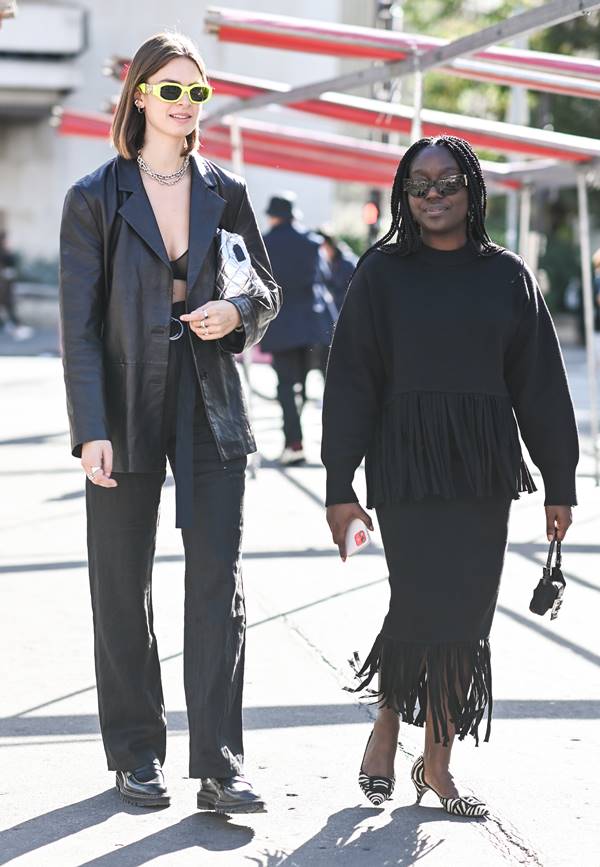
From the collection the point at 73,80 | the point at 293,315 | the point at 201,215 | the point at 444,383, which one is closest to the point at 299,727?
the point at 444,383

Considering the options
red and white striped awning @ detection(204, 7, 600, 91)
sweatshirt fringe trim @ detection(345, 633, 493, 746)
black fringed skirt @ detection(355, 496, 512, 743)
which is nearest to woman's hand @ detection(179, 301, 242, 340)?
black fringed skirt @ detection(355, 496, 512, 743)

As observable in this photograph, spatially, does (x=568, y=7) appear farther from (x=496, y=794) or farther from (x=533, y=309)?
(x=496, y=794)

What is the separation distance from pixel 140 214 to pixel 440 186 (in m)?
0.77

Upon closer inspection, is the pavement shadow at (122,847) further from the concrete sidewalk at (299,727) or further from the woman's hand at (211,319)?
the woman's hand at (211,319)

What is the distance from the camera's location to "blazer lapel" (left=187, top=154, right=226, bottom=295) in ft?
13.0

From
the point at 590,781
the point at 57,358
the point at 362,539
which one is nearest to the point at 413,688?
the point at 362,539

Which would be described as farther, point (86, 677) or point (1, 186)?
point (1, 186)

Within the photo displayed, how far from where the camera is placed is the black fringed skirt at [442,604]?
391cm

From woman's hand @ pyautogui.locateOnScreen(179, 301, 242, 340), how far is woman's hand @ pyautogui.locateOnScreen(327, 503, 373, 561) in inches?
21.6

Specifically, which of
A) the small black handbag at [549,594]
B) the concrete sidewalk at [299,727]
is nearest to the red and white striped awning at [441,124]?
the concrete sidewalk at [299,727]

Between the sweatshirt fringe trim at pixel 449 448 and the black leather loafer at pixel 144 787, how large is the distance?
3.26 ft

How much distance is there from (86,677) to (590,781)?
6.26 feet

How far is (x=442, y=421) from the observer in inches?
153

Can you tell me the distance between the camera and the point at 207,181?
13.3ft
